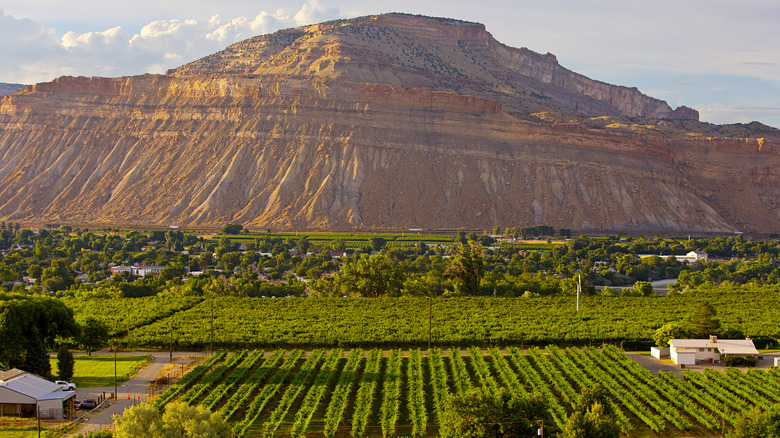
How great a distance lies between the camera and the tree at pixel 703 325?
3822cm

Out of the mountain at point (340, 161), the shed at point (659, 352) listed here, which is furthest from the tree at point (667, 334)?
the mountain at point (340, 161)

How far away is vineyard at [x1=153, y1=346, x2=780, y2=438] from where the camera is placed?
25.8 meters

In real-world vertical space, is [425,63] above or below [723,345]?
above

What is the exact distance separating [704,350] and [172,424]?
83.1ft

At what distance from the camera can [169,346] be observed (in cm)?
3706

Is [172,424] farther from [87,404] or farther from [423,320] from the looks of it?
[423,320]

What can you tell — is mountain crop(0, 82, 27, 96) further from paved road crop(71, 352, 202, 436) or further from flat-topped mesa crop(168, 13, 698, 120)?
paved road crop(71, 352, 202, 436)

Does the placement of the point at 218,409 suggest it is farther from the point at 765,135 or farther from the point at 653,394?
the point at 765,135

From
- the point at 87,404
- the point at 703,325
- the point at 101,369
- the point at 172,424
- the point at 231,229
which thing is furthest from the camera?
the point at 231,229

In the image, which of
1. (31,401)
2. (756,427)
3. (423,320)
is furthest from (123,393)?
(756,427)

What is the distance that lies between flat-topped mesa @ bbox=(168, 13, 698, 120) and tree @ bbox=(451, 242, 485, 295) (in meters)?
65.0

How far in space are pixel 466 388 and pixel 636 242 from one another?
209ft

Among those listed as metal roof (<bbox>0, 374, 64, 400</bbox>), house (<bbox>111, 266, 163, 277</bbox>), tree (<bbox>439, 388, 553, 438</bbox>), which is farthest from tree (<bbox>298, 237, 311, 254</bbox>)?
tree (<bbox>439, 388, 553, 438</bbox>)

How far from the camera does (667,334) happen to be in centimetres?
3694
